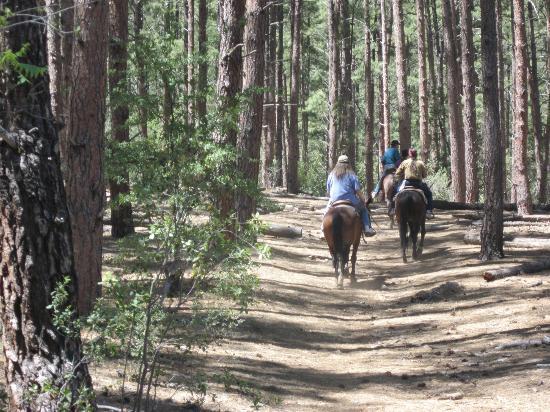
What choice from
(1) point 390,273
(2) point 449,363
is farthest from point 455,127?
(2) point 449,363

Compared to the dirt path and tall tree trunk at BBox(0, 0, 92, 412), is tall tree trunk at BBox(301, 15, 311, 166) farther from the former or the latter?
tall tree trunk at BBox(0, 0, 92, 412)

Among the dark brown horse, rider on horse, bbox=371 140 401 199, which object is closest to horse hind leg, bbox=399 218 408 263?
the dark brown horse

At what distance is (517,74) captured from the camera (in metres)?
25.5

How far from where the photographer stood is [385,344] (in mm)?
11727

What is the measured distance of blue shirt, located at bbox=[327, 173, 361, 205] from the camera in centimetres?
1614

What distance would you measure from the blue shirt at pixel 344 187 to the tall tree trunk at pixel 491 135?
101 inches

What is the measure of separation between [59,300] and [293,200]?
27.9 m

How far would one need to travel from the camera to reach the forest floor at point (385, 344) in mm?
8617

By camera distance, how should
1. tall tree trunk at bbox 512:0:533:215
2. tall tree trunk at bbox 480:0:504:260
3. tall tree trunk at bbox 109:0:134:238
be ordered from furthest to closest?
tall tree trunk at bbox 512:0:533:215 → tall tree trunk at bbox 480:0:504:260 → tall tree trunk at bbox 109:0:134:238

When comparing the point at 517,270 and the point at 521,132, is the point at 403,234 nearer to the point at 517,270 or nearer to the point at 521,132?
the point at 517,270

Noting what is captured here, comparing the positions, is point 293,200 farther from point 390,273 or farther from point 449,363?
point 449,363

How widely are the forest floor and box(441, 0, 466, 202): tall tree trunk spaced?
40.6 ft

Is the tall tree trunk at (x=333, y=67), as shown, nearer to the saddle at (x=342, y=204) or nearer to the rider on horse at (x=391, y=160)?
the rider on horse at (x=391, y=160)

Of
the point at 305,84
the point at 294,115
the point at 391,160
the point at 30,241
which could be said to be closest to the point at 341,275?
the point at 391,160
